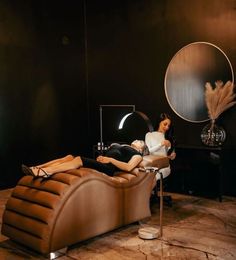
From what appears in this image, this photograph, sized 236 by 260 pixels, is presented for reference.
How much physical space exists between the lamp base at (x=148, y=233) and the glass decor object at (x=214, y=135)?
1846mm

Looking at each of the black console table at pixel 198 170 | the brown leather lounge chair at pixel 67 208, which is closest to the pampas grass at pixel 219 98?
the black console table at pixel 198 170

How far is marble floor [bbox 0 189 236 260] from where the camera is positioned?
10.7ft

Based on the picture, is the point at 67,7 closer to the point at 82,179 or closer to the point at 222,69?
the point at 222,69

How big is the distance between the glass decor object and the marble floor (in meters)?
1.01

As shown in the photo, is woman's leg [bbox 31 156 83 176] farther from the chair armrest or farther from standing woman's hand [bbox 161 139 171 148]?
standing woman's hand [bbox 161 139 171 148]

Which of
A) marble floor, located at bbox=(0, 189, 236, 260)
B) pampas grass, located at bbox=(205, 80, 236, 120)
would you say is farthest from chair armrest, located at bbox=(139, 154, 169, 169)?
pampas grass, located at bbox=(205, 80, 236, 120)

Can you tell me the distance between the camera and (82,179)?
3.36 metres

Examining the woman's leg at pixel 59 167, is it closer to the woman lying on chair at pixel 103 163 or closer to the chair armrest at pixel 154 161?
the woman lying on chair at pixel 103 163

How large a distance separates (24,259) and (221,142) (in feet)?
10.2

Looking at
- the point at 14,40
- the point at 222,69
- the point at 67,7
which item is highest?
the point at 67,7

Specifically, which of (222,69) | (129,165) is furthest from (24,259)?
(222,69)

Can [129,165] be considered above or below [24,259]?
above

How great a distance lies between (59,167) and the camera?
11.5ft

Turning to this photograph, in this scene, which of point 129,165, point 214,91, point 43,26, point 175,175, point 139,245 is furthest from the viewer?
point 43,26
